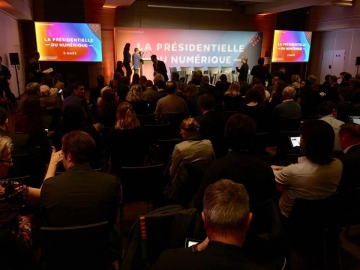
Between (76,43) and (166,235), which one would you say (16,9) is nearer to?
(76,43)

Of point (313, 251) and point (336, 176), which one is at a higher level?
point (336, 176)

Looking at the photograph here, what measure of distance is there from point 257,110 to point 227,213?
10.7 feet

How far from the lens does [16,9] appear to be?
809 centimetres

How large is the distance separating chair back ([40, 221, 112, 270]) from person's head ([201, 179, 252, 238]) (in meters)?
0.71

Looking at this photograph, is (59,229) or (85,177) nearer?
(59,229)

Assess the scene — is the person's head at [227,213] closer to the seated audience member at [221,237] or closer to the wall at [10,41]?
the seated audience member at [221,237]

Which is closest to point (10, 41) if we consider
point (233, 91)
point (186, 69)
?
point (186, 69)

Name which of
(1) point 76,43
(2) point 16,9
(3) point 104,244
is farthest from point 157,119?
(1) point 76,43

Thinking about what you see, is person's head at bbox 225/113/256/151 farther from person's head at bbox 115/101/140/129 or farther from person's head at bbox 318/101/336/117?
person's head at bbox 318/101/336/117

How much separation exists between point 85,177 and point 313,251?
2157 millimetres

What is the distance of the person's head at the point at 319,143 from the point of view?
2225 mm

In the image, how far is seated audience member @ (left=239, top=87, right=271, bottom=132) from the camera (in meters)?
4.25

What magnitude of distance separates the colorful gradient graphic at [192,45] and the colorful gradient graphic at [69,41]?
3.02 ft

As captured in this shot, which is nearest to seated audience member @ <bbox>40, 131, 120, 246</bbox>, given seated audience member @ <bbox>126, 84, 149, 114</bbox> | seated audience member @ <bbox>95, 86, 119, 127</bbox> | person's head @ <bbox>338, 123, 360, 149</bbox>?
person's head @ <bbox>338, 123, 360, 149</bbox>
